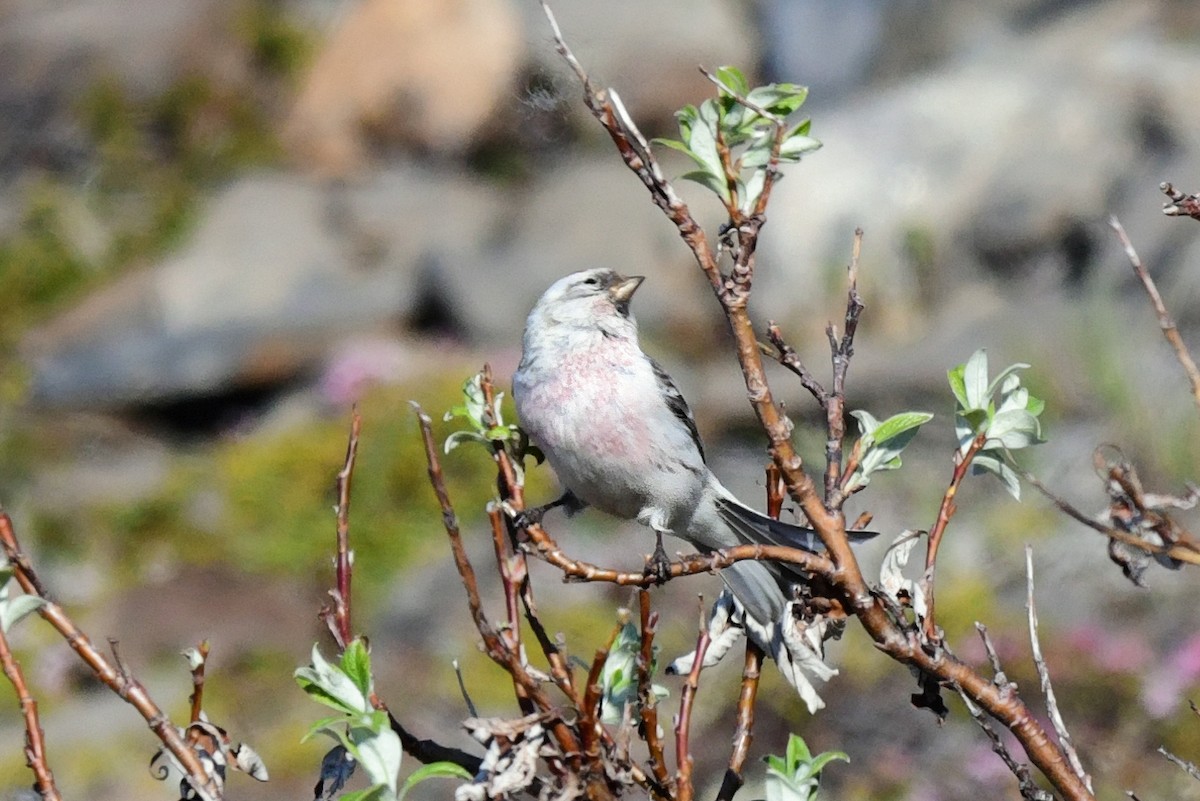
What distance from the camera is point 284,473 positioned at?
447 inches

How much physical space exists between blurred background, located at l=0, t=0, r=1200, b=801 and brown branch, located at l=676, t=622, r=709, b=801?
0.88m

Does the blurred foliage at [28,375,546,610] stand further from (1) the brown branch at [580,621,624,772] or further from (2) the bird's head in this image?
(1) the brown branch at [580,621,624,772]

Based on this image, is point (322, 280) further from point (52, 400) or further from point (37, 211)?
point (37, 211)

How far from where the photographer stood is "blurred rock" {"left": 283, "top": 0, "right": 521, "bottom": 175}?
54.5 ft

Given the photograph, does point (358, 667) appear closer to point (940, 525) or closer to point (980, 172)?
point (940, 525)

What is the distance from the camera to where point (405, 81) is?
16906 millimetres

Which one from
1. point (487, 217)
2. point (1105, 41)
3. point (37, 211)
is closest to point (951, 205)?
point (1105, 41)

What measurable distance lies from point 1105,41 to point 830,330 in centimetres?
1311

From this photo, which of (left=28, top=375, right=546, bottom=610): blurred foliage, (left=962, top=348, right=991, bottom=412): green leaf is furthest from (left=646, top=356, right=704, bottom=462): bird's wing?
(left=28, top=375, right=546, bottom=610): blurred foliage

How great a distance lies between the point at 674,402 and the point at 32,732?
7.00 feet

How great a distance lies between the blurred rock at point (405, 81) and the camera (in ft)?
54.5

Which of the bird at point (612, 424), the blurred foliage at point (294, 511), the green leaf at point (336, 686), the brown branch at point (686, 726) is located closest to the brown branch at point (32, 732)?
the green leaf at point (336, 686)

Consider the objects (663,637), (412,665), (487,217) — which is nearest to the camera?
(663,637)

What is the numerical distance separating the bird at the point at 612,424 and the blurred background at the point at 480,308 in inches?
36.7
